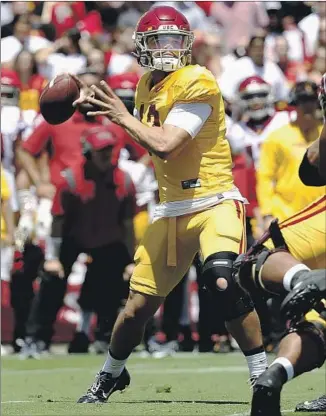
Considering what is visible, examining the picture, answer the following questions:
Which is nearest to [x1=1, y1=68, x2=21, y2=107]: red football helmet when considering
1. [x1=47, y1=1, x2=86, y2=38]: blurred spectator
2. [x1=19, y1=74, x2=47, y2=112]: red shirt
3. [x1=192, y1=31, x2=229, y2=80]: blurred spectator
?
[x1=19, y1=74, x2=47, y2=112]: red shirt

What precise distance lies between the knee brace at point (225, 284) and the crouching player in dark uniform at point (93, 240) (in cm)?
426

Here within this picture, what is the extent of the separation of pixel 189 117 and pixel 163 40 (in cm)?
53

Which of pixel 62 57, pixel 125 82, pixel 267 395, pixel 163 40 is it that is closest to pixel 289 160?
pixel 125 82

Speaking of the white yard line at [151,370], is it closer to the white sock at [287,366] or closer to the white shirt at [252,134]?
the white shirt at [252,134]

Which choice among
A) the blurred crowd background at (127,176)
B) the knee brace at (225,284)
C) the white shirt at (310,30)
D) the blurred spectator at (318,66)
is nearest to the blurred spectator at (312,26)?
the white shirt at (310,30)

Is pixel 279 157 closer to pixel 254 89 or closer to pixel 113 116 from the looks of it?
pixel 254 89

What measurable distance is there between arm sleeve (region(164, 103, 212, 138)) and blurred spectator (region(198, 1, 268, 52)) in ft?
28.9

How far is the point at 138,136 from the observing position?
22.4 feet

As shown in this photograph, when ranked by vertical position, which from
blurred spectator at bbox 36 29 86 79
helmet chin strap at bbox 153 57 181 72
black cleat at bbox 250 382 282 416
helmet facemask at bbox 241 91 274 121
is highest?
helmet chin strap at bbox 153 57 181 72

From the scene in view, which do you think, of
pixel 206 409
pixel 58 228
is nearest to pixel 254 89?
pixel 58 228

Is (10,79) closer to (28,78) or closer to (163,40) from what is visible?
(28,78)

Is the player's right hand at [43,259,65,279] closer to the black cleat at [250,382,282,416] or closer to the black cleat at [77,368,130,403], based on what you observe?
the black cleat at [77,368,130,403]

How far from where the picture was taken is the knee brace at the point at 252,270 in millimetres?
5594

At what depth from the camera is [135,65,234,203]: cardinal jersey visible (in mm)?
7098
